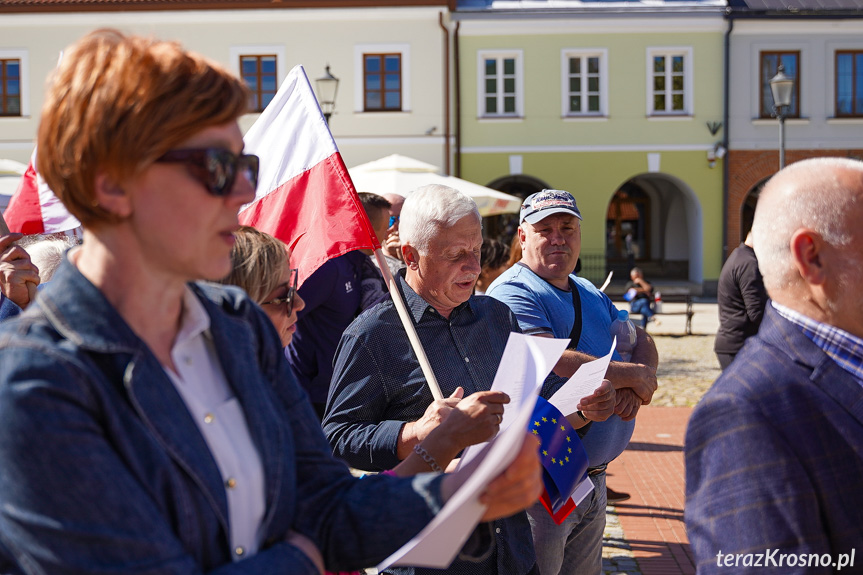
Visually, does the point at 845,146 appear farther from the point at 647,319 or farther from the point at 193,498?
the point at 193,498

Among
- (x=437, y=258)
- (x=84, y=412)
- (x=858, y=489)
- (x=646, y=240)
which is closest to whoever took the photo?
(x=84, y=412)

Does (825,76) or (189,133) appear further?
(825,76)

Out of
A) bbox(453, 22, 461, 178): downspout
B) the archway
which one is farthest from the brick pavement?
the archway

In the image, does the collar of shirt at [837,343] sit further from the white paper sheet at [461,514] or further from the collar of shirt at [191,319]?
the collar of shirt at [191,319]

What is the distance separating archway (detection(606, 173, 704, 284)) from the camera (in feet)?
86.4

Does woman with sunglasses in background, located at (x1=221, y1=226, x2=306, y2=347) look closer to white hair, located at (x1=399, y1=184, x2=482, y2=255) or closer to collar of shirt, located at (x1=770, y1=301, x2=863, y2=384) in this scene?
white hair, located at (x1=399, y1=184, x2=482, y2=255)

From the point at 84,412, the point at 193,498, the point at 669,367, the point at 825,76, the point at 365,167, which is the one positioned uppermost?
the point at 825,76

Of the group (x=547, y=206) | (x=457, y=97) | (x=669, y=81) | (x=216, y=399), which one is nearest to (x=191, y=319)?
(x=216, y=399)

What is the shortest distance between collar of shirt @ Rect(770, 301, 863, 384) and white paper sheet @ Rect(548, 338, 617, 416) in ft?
2.87

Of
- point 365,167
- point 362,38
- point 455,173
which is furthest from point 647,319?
point 362,38

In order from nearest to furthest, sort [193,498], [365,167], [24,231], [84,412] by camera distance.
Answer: [84,412] → [193,498] → [24,231] → [365,167]

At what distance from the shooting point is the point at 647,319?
14969 millimetres

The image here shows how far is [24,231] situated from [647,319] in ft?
39.6

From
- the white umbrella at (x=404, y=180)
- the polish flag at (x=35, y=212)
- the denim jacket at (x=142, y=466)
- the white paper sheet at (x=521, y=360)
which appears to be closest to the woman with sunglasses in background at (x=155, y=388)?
the denim jacket at (x=142, y=466)
